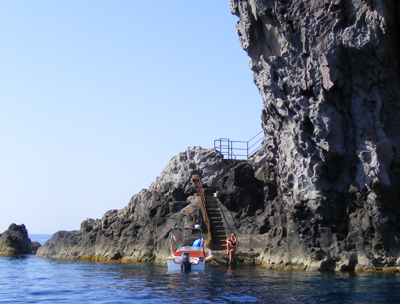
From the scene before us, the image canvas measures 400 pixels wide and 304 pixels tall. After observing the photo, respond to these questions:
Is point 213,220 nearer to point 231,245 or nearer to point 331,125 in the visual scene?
point 231,245

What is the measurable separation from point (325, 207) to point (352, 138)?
3.63m

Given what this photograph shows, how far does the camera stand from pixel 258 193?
3244 centimetres

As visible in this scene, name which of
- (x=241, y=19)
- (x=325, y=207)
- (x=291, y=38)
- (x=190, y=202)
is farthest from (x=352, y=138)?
(x=190, y=202)

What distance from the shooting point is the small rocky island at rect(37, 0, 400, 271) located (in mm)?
21906

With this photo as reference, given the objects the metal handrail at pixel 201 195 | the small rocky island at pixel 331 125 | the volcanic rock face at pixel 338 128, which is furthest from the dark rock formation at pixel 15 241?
the volcanic rock face at pixel 338 128

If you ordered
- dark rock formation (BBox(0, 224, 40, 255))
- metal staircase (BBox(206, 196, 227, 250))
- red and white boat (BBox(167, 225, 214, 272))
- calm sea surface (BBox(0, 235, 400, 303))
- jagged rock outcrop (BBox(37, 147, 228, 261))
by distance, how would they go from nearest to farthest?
calm sea surface (BBox(0, 235, 400, 303)), red and white boat (BBox(167, 225, 214, 272)), metal staircase (BBox(206, 196, 227, 250)), jagged rock outcrop (BBox(37, 147, 228, 261)), dark rock formation (BBox(0, 224, 40, 255))

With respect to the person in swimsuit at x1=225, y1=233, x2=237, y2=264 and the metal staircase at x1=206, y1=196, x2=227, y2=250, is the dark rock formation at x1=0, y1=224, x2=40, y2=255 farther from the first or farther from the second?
the person in swimsuit at x1=225, y1=233, x2=237, y2=264

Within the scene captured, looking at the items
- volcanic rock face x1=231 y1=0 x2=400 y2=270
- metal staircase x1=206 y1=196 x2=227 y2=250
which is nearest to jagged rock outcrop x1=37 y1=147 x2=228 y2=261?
metal staircase x1=206 y1=196 x2=227 y2=250

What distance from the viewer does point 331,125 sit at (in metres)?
22.9

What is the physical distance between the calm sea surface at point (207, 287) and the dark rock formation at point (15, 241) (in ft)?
80.3

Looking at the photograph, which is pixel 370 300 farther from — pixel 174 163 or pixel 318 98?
pixel 174 163

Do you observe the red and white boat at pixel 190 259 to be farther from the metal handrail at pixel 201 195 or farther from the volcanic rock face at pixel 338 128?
the metal handrail at pixel 201 195

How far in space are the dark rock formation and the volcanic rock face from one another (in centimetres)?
3096

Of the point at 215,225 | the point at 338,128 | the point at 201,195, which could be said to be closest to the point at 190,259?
the point at 215,225
